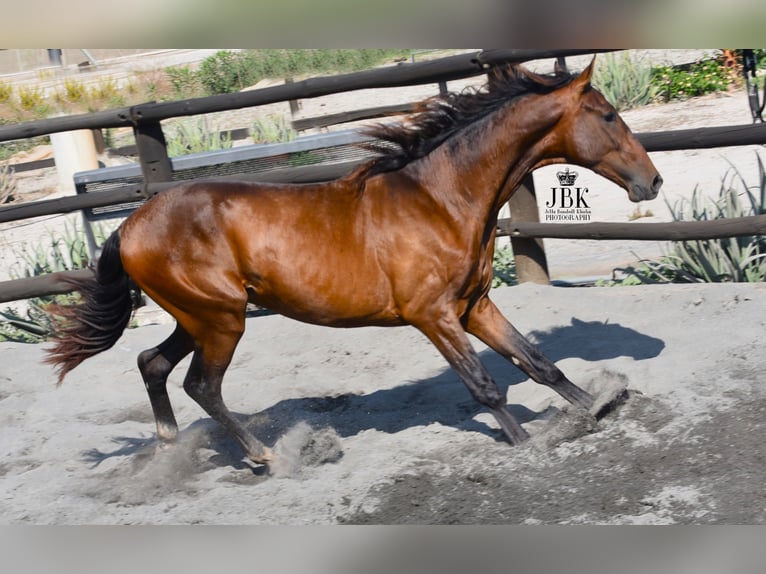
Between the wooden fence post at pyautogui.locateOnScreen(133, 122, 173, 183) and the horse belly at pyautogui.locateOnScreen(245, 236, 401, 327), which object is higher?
the wooden fence post at pyautogui.locateOnScreen(133, 122, 173, 183)

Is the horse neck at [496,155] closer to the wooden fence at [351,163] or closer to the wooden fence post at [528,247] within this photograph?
the wooden fence at [351,163]

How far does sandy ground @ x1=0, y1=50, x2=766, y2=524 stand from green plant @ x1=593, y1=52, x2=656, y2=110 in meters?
6.02

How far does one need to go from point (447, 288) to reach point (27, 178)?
10939 millimetres

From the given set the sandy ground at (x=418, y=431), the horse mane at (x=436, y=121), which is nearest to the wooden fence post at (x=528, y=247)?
the sandy ground at (x=418, y=431)

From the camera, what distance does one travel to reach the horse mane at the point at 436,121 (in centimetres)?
442

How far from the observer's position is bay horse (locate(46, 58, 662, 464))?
4.27 meters

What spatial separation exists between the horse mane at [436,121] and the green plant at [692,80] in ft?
24.9

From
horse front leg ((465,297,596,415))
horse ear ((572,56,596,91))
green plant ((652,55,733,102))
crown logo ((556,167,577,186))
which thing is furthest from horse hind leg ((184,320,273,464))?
green plant ((652,55,733,102))

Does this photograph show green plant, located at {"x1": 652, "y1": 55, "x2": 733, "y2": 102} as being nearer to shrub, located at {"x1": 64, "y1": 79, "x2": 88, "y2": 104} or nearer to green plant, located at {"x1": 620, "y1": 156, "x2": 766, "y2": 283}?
green plant, located at {"x1": 620, "y1": 156, "x2": 766, "y2": 283}

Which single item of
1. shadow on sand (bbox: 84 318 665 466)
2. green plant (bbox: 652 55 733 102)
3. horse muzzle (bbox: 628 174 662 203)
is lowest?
shadow on sand (bbox: 84 318 665 466)
